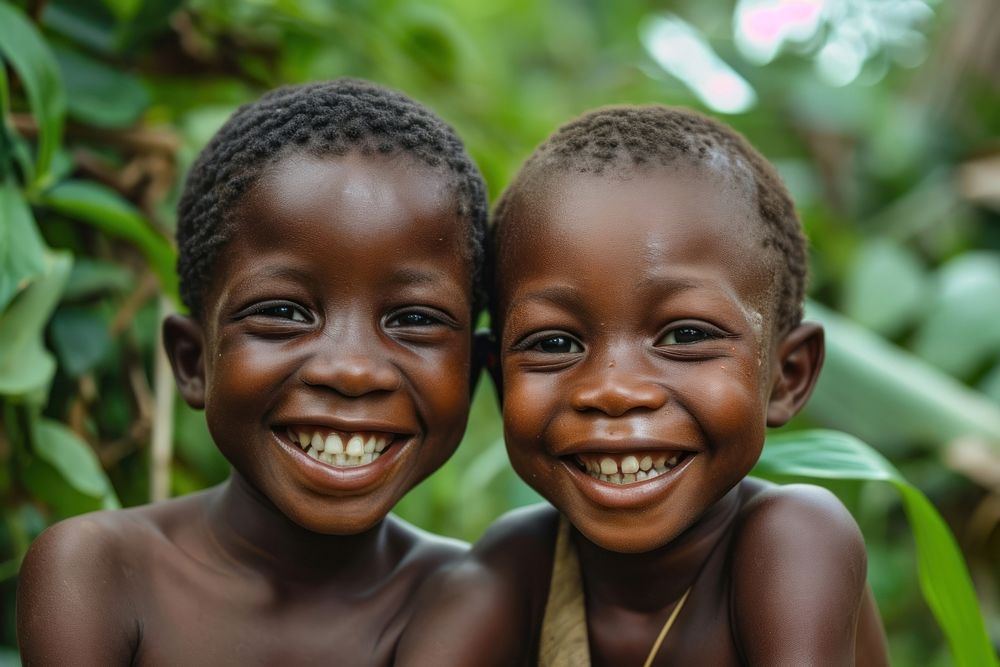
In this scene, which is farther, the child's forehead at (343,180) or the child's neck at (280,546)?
the child's neck at (280,546)

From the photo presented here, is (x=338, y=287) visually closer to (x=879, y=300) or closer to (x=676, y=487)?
(x=676, y=487)

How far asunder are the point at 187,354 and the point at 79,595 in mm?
403

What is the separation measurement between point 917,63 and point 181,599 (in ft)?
12.9

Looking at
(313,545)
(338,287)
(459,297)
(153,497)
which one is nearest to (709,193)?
(459,297)

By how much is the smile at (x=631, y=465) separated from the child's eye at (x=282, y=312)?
0.41 m

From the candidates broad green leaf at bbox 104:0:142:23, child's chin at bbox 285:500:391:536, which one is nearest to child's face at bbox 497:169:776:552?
child's chin at bbox 285:500:391:536

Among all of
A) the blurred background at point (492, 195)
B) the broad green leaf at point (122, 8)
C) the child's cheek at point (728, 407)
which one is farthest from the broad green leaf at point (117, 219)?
the child's cheek at point (728, 407)

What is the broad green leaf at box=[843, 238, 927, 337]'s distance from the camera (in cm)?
352

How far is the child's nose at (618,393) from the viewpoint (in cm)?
147

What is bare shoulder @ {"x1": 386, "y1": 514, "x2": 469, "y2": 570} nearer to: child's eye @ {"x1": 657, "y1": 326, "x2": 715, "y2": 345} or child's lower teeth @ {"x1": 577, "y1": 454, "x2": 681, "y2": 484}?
child's lower teeth @ {"x1": 577, "y1": 454, "x2": 681, "y2": 484}

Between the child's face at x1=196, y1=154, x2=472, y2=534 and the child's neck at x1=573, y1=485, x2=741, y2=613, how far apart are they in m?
0.31

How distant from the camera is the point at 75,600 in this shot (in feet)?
5.00

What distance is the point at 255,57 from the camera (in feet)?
9.01

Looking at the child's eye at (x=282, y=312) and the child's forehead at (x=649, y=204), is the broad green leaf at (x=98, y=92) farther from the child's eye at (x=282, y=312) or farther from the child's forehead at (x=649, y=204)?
the child's forehead at (x=649, y=204)
